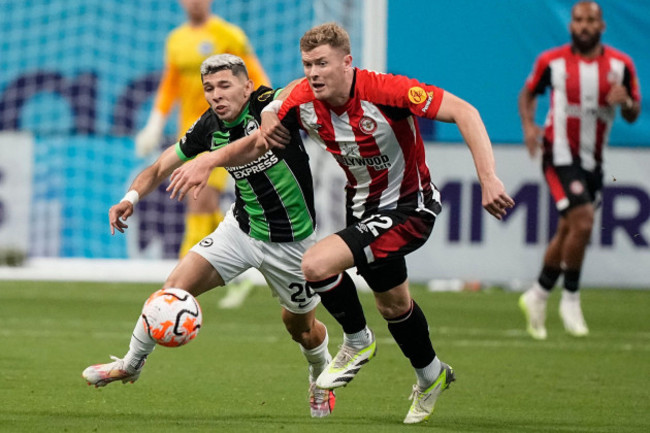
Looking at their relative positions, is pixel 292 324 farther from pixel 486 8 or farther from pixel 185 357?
pixel 486 8

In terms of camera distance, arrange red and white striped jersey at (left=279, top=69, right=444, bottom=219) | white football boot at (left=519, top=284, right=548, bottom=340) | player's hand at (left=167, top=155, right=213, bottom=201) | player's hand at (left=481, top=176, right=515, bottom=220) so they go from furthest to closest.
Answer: white football boot at (left=519, top=284, right=548, bottom=340)
red and white striped jersey at (left=279, top=69, right=444, bottom=219)
player's hand at (left=167, top=155, right=213, bottom=201)
player's hand at (left=481, top=176, right=515, bottom=220)

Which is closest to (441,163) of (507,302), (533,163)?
(533,163)

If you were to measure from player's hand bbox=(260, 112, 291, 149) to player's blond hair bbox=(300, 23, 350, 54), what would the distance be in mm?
346

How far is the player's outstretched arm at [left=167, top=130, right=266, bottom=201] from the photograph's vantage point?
5.23 metres

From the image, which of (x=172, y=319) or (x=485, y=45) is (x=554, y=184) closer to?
(x=485, y=45)

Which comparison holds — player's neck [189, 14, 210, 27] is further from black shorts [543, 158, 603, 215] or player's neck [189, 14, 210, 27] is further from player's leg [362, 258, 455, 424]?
player's leg [362, 258, 455, 424]

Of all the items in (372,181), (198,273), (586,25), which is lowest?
(198,273)

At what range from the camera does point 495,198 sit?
4.99m

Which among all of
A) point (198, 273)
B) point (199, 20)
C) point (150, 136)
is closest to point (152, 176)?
point (198, 273)

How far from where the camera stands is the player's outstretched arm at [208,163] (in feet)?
17.1

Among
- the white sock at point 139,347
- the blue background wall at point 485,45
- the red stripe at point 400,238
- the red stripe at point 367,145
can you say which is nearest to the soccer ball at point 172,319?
the white sock at point 139,347

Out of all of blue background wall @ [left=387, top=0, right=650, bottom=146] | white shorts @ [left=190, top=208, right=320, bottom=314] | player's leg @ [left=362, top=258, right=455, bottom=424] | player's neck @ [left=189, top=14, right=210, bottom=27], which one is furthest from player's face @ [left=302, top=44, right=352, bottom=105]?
blue background wall @ [left=387, top=0, right=650, bottom=146]

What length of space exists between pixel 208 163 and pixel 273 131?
0.38m

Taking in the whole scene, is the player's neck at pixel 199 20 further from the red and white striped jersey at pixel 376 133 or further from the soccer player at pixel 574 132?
the red and white striped jersey at pixel 376 133
